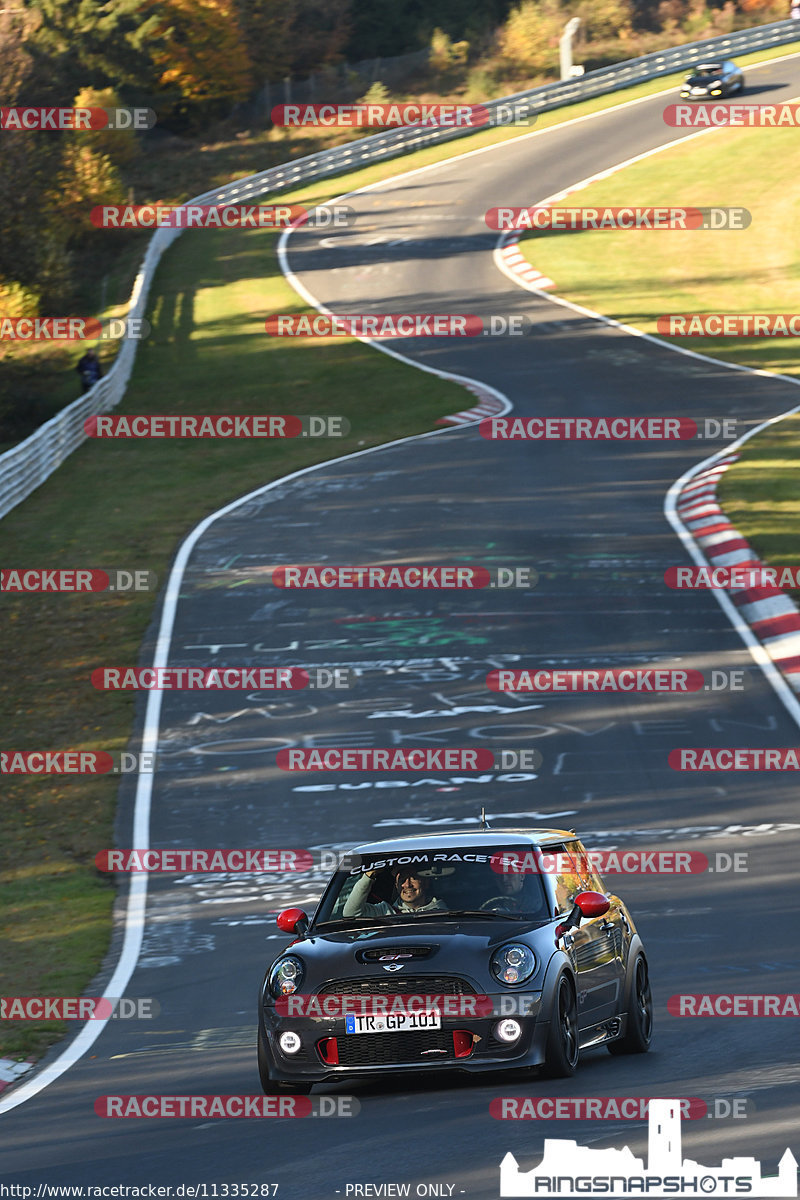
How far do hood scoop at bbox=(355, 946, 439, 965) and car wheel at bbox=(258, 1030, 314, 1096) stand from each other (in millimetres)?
691

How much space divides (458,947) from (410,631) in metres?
13.8

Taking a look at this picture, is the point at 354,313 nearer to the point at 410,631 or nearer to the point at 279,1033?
the point at 410,631

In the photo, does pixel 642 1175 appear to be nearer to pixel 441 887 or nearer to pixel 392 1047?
pixel 392 1047

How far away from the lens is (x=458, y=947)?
9.27m

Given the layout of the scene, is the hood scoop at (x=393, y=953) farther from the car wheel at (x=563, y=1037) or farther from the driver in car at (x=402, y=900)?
the car wheel at (x=563, y=1037)

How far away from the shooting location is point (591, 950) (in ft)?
32.3

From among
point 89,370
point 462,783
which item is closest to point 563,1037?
point 462,783

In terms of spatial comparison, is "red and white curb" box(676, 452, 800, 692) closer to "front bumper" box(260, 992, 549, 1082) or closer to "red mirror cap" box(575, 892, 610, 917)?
"red mirror cap" box(575, 892, 610, 917)

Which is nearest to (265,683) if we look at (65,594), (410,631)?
(410,631)

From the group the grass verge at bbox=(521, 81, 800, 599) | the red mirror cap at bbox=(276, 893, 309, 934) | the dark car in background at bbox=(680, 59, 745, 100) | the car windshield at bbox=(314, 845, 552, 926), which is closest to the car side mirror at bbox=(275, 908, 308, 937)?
the red mirror cap at bbox=(276, 893, 309, 934)

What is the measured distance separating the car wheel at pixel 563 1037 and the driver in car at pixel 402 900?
92 centimetres

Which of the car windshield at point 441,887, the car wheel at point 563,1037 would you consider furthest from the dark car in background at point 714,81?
the car wheel at point 563,1037

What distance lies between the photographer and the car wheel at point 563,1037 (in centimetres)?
901

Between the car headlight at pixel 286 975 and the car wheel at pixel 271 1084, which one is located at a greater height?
the car headlight at pixel 286 975
